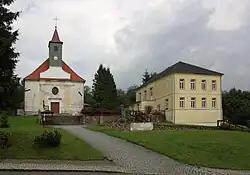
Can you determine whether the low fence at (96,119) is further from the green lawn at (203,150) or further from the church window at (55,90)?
the green lawn at (203,150)

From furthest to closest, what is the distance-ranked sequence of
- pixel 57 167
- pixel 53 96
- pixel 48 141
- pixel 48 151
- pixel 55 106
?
pixel 55 106 → pixel 53 96 → pixel 48 141 → pixel 48 151 → pixel 57 167

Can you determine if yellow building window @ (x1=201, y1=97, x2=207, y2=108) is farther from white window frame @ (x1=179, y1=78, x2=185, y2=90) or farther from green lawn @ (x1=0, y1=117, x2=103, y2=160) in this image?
green lawn @ (x1=0, y1=117, x2=103, y2=160)

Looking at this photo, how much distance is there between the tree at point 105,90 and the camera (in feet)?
252

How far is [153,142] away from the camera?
24141 millimetres

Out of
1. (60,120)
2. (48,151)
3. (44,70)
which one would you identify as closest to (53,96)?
(44,70)

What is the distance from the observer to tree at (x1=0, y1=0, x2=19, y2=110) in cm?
2050

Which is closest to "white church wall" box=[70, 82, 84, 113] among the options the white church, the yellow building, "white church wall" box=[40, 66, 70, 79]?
the white church

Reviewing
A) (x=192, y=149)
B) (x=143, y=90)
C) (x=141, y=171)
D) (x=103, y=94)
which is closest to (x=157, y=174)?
(x=141, y=171)

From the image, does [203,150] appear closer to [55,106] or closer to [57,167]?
[57,167]

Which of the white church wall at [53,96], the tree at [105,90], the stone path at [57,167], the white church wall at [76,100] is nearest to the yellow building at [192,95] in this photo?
the white church wall at [76,100]

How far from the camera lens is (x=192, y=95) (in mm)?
55906

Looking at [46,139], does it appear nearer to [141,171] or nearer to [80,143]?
[80,143]

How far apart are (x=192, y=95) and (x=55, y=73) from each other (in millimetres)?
23667

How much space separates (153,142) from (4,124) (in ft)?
54.5
